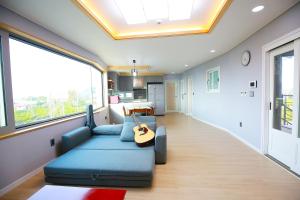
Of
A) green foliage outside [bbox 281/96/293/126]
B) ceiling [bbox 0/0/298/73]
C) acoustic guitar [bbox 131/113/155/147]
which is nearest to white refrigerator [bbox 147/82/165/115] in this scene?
ceiling [bbox 0/0/298/73]

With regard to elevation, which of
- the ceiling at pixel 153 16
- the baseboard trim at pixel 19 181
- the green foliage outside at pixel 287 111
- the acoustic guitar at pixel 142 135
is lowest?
the baseboard trim at pixel 19 181

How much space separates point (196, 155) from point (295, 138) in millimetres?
1544

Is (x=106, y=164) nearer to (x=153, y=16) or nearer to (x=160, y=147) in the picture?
(x=160, y=147)

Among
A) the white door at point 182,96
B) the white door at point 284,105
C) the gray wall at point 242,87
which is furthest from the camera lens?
the white door at point 182,96

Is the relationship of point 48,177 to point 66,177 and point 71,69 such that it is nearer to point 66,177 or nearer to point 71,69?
point 66,177

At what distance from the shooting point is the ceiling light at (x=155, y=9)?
221 centimetres

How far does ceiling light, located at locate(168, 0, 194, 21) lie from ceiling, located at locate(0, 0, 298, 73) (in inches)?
21.7

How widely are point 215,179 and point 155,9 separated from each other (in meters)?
2.79

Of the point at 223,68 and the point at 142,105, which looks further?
the point at 142,105

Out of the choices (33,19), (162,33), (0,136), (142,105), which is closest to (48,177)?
(0,136)

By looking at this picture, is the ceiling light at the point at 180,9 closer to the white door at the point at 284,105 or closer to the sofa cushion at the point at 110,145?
the white door at the point at 284,105

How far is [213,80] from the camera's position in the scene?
548 cm

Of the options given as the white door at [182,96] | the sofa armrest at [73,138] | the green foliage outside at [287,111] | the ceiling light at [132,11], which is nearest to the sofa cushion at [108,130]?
the sofa armrest at [73,138]

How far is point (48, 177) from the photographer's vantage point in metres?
1.95
